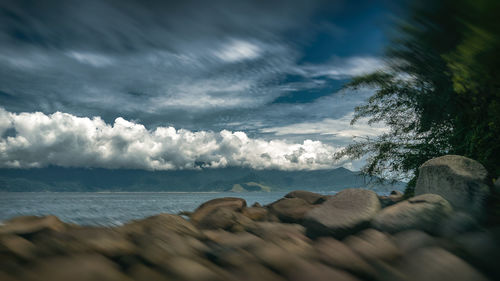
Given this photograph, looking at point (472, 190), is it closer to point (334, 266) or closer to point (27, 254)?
point (334, 266)

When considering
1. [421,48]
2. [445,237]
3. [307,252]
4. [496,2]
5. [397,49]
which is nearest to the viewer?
[307,252]

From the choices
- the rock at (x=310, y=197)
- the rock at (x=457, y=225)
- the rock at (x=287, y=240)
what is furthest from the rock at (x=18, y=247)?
the rock at (x=310, y=197)

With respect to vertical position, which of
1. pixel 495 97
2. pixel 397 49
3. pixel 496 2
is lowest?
pixel 495 97

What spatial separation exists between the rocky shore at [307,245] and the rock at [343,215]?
0.02 m

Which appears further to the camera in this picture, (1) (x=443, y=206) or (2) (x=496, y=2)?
(1) (x=443, y=206)

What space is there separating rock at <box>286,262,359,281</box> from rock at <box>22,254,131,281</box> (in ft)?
5.42

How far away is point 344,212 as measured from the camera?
6031mm

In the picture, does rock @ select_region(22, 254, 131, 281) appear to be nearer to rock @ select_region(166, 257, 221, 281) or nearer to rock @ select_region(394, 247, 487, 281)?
rock @ select_region(166, 257, 221, 281)

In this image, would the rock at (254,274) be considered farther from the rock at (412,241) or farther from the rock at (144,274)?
the rock at (412,241)

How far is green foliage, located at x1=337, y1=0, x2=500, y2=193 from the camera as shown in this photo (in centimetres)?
523

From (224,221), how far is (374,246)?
330cm

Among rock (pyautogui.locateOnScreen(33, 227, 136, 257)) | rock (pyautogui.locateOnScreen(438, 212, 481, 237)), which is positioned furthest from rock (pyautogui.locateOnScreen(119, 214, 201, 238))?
rock (pyautogui.locateOnScreen(438, 212, 481, 237))

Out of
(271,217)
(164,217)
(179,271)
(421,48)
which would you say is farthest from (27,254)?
(421,48)

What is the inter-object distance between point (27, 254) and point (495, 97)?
842 cm
